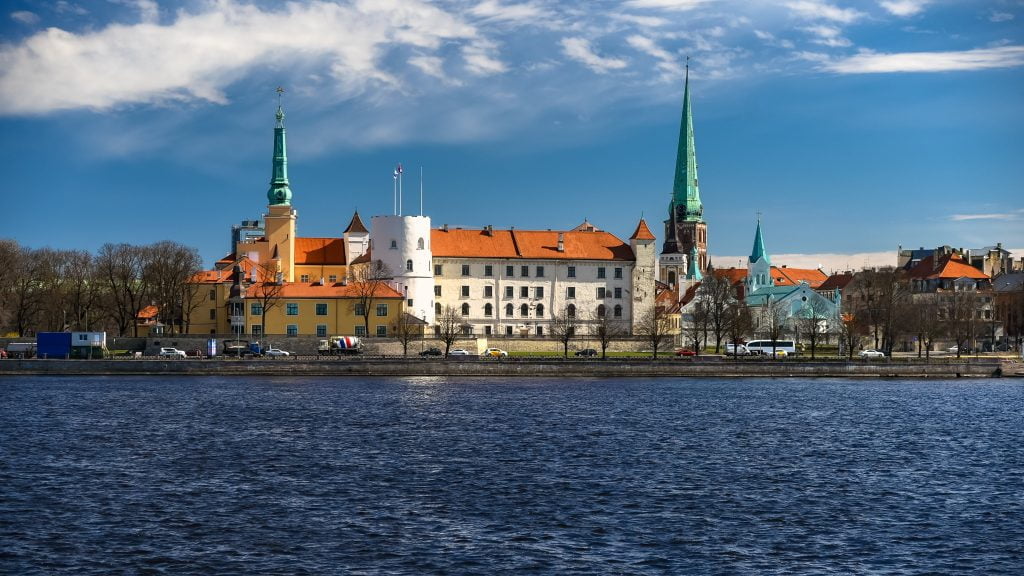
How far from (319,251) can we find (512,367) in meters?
40.9

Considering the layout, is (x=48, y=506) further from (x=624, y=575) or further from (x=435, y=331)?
(x=435, y=331)

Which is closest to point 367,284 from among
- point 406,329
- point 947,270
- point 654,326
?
point 406,329

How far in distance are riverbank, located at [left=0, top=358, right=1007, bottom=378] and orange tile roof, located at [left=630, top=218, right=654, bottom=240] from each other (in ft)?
109

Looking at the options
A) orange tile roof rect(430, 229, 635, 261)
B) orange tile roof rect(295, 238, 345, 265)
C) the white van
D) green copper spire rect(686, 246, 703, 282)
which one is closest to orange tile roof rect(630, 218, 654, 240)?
orange tile roof rect(430, 229, 635, 261)

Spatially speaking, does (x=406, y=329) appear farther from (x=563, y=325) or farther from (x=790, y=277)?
(x=790, y=277)

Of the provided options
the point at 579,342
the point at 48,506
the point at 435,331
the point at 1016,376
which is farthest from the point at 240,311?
the point at 48,506

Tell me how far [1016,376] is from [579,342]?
128ft

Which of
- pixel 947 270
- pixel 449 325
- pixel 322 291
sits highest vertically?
pixel 947 270

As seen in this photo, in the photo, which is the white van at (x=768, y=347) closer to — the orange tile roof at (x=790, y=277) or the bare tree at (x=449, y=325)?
the bare tree at (x=449, y=325)

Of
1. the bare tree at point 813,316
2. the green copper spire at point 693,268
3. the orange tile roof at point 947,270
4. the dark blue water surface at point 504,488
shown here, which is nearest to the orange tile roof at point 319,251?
the bare tree at point 813,316

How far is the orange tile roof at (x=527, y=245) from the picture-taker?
126m

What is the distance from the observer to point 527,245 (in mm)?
128000

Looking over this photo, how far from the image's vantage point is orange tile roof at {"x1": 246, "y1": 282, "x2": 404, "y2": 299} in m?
108

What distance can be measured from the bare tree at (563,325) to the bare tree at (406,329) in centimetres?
1339
